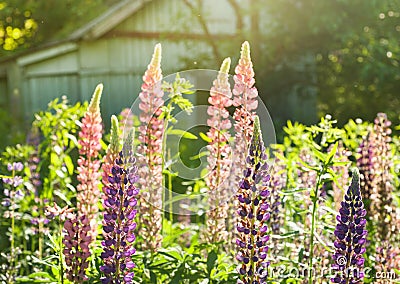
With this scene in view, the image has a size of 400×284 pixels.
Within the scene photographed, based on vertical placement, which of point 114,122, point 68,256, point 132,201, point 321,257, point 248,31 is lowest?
point 321,257

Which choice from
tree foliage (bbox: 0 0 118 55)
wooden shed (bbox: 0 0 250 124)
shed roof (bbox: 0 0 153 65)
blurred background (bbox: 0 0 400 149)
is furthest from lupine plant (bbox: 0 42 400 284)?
tree foliage (bbox: 0 0 118 55)

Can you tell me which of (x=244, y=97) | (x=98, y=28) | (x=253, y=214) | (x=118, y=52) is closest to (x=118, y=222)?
(x=253, y=214)

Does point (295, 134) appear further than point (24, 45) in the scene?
No

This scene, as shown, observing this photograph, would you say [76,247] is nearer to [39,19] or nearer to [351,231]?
[351,231]

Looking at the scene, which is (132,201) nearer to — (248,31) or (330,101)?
(248,31)

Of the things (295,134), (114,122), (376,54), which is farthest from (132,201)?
(376,54)

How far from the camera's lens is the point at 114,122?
8.32ft

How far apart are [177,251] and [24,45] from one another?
18.8 metres

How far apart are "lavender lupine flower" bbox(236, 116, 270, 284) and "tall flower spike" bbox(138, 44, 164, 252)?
0.86 meters

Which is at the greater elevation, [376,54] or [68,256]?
[376,54]

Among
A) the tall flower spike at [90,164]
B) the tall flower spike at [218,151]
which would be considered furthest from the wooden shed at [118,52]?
the tall flower spike at [218,151]

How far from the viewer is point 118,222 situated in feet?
7.98

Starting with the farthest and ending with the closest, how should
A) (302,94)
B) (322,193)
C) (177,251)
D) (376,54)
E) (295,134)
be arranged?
(302,94) < (376,54) < (295,134) < (322,193) < (177,251)

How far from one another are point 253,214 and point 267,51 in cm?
968
